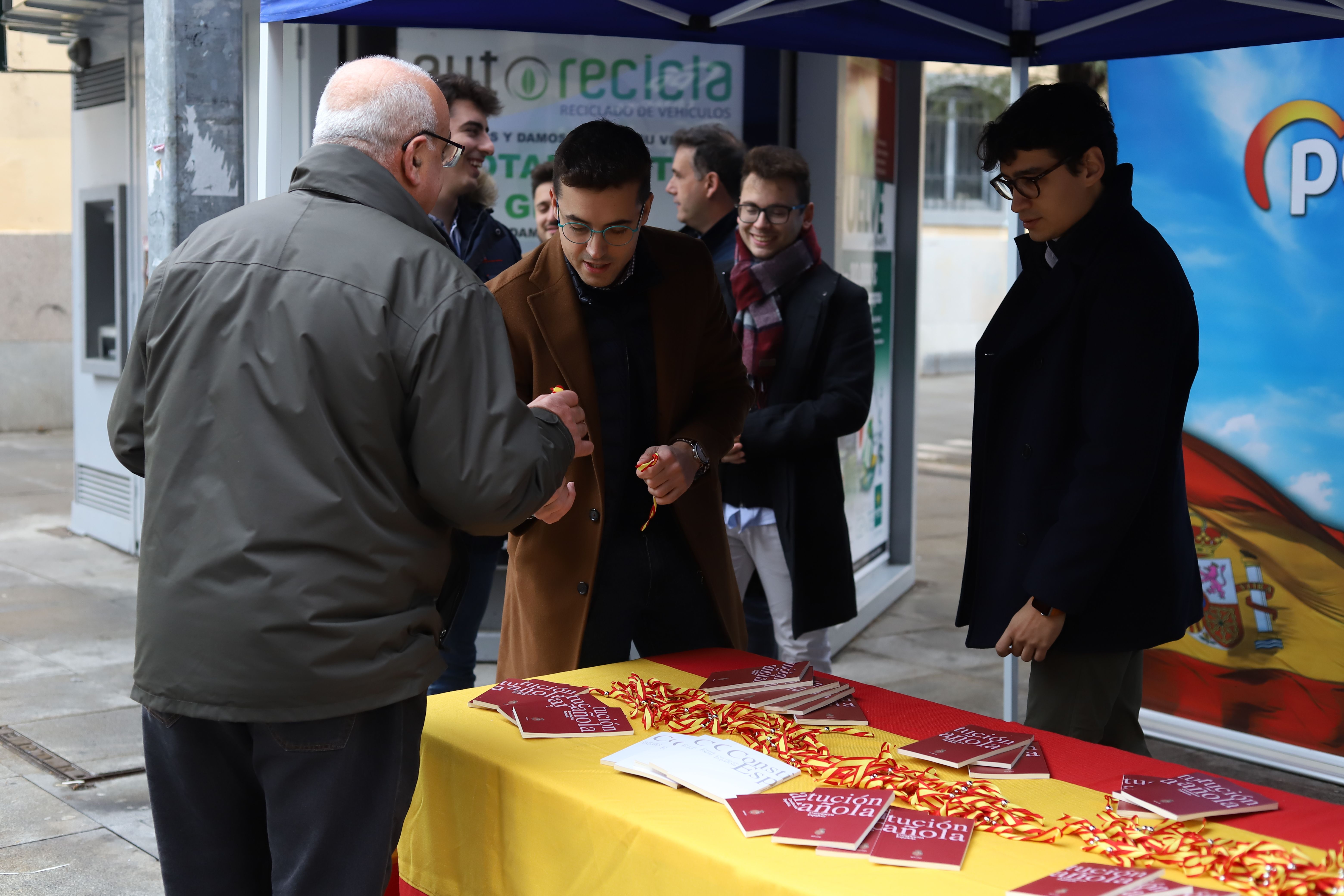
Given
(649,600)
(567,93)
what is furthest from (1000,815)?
(567,93)

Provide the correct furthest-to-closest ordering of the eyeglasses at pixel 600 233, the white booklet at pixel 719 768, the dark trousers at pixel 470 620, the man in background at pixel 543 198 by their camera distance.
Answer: the man in background at pixel 543 198, the dark trousers at pixel 470 620, the eyeglasses at pixel 600 233, the white booklet at pixel 719 768

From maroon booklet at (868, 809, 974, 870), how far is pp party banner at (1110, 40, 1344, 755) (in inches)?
121

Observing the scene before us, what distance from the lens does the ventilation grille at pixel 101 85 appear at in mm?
8609

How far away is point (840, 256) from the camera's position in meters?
6.29

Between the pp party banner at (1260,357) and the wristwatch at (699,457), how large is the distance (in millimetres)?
2430

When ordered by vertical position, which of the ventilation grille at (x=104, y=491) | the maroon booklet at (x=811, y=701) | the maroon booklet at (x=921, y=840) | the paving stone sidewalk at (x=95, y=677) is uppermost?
the maroon booklet at (x=811, y=701)

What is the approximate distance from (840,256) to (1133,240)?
3.56 m

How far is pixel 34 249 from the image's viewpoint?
14016 mm

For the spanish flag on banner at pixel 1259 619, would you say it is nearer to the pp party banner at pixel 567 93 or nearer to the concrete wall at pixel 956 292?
the pp party banner at pixel 567 93

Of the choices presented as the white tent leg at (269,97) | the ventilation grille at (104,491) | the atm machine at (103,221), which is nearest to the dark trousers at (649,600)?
the white tent leg at (269,97)

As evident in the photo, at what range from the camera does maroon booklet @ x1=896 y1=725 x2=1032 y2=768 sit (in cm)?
225

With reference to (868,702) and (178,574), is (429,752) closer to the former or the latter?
(178,574)

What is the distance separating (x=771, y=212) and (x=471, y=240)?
1038 millimetres

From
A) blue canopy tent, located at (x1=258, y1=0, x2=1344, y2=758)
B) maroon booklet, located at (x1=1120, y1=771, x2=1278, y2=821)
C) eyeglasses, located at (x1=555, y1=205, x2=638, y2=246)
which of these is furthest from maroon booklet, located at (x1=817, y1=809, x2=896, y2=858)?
blue canopy tent, located at (x1=258, y1=0, x2=1344, y2=758)
